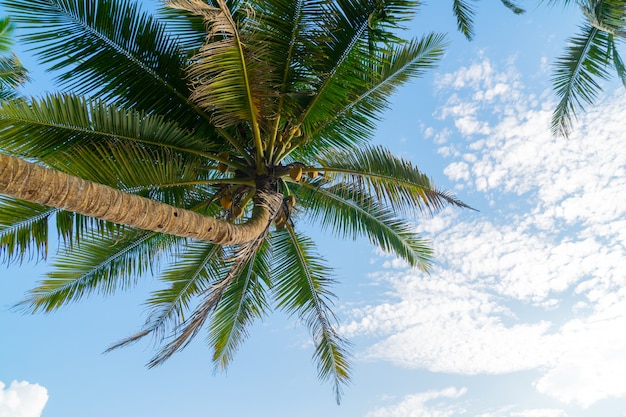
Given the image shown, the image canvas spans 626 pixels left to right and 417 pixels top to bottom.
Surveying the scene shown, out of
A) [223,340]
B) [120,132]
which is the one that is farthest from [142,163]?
[223,340]

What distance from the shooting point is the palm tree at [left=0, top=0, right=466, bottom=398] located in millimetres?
4727

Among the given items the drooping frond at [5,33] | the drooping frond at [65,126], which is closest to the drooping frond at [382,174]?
the drooping frond at [65,126]

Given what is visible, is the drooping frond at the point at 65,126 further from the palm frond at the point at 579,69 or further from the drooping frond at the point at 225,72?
the palm frond at the point at 579,69

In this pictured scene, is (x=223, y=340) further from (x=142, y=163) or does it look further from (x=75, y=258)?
(x=142, y=163)

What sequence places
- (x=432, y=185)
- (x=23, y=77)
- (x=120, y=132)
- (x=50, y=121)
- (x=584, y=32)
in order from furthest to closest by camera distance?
1. (x=23, y=77)
2. (x=584, y=32)
3. (x=432, y=185)
4. (x=120, y=132)
5. (x=50, y=121)

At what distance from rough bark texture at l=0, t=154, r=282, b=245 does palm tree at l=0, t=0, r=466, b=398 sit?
12 mm

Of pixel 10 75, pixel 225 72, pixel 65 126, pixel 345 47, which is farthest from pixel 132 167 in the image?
pixel 10 75

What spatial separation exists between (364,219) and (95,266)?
3789 mm

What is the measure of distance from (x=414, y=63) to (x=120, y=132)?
3803 millimetres

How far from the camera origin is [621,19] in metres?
6.85

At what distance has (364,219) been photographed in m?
7.88

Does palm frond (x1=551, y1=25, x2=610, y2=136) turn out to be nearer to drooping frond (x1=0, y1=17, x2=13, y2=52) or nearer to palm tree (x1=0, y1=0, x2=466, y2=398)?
palm tree (x1=0, y1=0, x2=466, y2=398)

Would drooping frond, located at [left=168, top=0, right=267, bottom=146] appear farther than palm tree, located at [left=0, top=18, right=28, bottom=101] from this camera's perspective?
No

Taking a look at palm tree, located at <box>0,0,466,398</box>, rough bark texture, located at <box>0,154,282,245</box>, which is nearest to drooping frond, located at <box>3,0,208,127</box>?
palm tree, located at <box>0,0,466,398</box>
